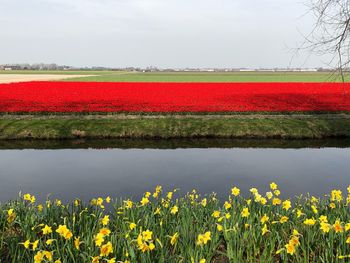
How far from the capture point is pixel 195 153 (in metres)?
17.8

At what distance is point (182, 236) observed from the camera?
18.4 ft

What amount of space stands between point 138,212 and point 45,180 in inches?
322

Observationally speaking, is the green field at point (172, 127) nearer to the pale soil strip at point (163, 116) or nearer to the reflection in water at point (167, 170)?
the pale soil strip at point (163, 116)

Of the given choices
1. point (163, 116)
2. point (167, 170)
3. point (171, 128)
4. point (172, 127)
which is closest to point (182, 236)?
point (167, 170)

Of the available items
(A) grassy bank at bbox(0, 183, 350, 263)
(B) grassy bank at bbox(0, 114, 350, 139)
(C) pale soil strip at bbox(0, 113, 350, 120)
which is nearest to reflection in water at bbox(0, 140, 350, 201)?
(B) grassy bank at bbox(0, 114, 350, 139)

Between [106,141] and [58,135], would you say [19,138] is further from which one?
[106,141]

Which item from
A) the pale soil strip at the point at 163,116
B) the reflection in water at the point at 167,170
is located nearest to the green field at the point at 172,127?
the pale soil strip at the point at 163,116

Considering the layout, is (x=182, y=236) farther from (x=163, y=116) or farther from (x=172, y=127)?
(x=163, y=116)

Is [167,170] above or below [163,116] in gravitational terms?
below

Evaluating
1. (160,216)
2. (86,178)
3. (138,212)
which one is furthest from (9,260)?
(86,178)

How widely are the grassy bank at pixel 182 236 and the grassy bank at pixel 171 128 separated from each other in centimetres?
1536

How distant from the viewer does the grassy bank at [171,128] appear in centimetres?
2198

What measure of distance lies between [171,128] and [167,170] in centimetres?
847

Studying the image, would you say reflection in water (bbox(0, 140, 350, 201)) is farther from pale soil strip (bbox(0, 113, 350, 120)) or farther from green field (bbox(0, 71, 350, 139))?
pale soil strip (bbox(0, 113, 350, 120))
